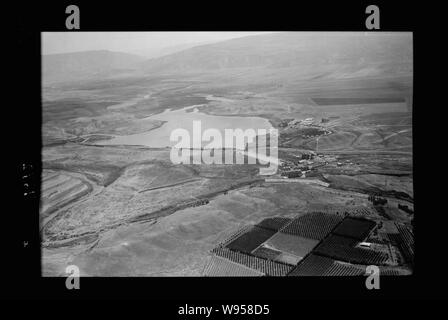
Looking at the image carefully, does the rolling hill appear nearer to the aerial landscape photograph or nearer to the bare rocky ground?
the aerial landscape photograph

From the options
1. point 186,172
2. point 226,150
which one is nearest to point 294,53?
point 226,150

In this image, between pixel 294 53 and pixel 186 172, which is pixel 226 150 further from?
pixel 294 53

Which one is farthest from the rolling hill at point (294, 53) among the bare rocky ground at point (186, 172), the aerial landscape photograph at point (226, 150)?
the bare rocky ground at point (186, 172)

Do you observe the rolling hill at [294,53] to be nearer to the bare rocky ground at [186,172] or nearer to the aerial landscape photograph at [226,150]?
the aerial landscape photograph at [226,150]

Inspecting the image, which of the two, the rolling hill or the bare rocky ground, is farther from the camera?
the rolling hill

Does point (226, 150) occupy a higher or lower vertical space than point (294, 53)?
lower

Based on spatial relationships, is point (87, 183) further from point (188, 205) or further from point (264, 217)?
point (264, 217)

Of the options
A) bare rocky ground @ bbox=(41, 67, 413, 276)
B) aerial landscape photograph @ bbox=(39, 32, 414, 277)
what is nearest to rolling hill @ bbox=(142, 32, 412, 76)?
aerial landscape photograph @ bbox=(39, 32, 414, 277)
